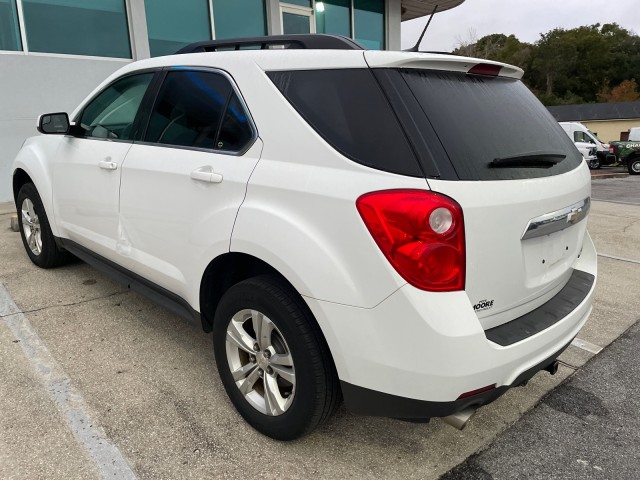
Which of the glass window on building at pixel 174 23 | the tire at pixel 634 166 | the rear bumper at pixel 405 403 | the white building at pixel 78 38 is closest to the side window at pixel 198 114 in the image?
the rear bumper at pixel 405 403

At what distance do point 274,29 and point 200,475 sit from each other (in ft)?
31.8

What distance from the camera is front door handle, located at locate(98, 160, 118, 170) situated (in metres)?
2.98

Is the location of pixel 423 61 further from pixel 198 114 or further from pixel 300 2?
pixel 300 2

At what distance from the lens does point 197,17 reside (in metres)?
9.08

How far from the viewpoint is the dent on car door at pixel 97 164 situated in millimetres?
3049

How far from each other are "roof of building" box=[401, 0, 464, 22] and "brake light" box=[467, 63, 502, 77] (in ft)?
38.2

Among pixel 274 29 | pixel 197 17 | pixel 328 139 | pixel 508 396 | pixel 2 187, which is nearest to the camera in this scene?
pixel 328 139

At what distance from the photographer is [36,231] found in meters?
4.35

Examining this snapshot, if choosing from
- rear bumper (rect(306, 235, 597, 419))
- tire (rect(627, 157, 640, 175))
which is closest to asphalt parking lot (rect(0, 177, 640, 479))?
rear bumper (rect(306, 235, 597, 419))

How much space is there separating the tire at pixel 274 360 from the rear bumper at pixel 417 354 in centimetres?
11

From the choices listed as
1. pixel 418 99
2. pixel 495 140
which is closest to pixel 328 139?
pixel 418 99

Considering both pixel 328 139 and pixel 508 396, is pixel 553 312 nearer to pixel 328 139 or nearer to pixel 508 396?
pixel 508 396

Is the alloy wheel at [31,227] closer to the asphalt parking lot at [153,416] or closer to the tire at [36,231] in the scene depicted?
the tire at [36,231]

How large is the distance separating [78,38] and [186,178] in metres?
7.16
